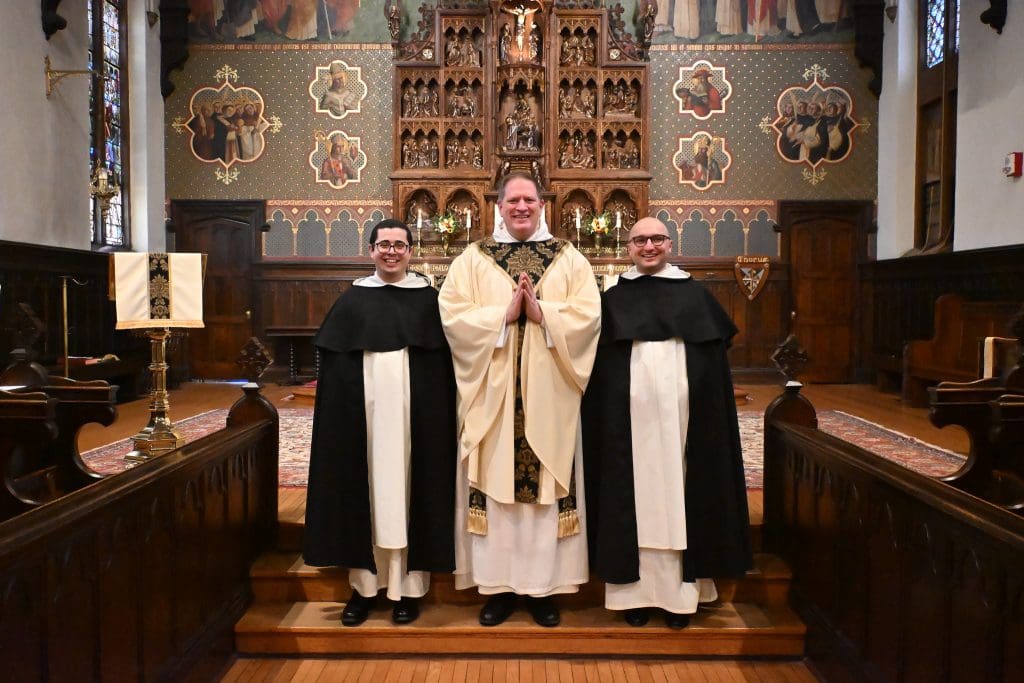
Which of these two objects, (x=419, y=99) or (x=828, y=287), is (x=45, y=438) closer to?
(x=419, y=99)

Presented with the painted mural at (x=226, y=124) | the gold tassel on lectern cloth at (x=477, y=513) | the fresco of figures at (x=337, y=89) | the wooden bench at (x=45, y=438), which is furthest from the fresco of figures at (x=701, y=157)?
the wooden bench at (x=45, y=438)

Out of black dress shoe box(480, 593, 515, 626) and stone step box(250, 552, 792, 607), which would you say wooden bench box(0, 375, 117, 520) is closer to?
stone step box(250, 552, 792, 607)

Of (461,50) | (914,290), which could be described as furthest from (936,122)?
(461,50)

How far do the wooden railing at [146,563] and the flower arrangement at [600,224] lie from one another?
7.38 m

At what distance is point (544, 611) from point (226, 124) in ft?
33.2

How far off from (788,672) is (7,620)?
309cm

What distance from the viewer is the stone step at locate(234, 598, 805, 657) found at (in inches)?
149

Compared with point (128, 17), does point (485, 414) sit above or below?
below

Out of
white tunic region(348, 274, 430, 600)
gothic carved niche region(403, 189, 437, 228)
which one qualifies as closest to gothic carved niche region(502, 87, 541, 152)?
gothic carved niche region(403, 189, 437, 228)

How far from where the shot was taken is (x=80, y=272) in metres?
9.02

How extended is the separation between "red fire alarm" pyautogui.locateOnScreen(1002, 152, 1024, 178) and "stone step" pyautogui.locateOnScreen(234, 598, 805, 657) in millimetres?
6667

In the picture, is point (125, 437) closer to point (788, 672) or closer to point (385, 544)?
point (385, 544)

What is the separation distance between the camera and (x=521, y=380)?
3.72 metres

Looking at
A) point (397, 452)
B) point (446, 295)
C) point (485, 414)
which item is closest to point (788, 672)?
point (485, 414)
